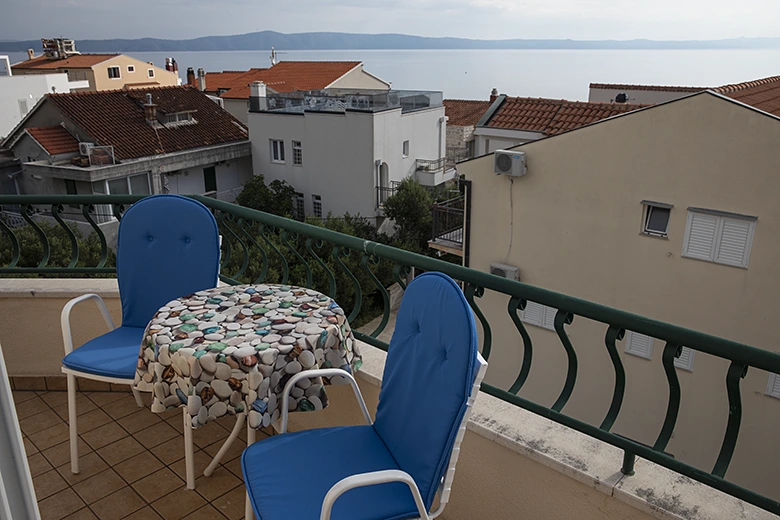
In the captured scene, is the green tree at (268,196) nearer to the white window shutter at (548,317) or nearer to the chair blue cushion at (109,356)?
the white window shutter at (548,317)

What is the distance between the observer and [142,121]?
88.4 ft

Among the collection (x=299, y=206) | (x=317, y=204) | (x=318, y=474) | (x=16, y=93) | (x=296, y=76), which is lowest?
(x=299, y=206)

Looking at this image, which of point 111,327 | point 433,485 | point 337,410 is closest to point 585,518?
point 433,485

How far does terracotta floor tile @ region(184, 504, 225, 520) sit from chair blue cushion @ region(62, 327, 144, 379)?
632 mm

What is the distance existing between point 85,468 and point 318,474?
1525 mm

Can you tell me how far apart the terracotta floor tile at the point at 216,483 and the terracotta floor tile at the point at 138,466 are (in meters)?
0.24

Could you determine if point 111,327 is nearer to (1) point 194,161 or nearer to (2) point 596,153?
(2) point 596,153

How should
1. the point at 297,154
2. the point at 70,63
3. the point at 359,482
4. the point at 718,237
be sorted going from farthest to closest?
the point at 70,63 < the point at 297,154 < the point at 718,237 < the point at 359,482

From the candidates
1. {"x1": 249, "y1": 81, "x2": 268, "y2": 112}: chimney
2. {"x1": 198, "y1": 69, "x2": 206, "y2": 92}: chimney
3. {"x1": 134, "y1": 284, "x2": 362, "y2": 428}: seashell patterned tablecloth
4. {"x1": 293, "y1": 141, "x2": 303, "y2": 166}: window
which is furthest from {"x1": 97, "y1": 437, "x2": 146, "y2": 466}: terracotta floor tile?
{"x1": 198, "y1": 69, "x2": 206, "y2": 92}: chimney

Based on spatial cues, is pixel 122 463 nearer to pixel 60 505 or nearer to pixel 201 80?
pixel 60 505

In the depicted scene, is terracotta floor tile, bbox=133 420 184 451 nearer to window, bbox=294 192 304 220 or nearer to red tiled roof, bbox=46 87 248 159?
red tiled roof, bbox=46 87 248 159

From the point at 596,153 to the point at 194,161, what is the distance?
20275 mm

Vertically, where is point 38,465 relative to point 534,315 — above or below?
above

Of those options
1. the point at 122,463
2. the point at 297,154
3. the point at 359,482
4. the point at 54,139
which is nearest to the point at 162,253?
the point at 122,463
